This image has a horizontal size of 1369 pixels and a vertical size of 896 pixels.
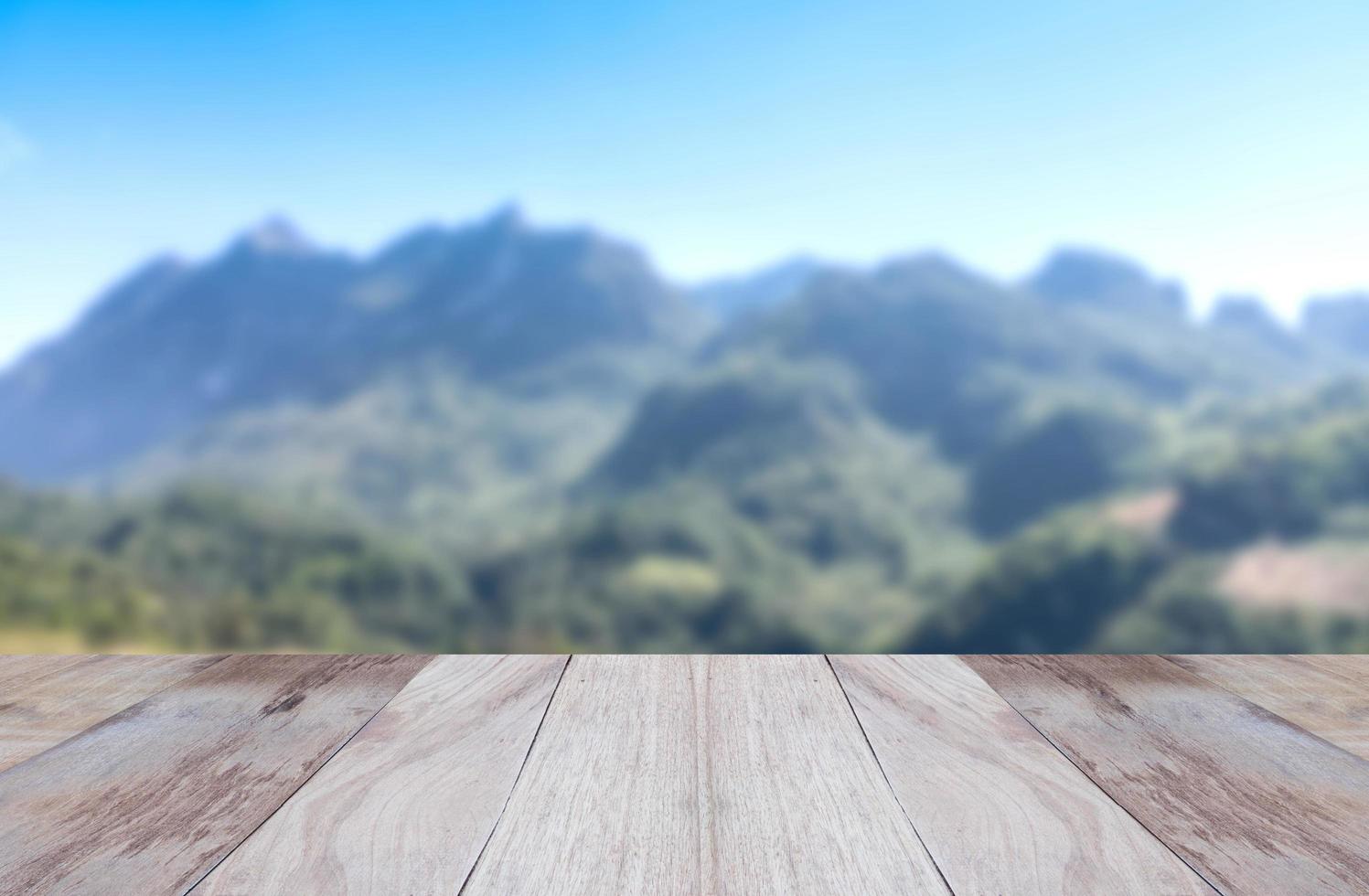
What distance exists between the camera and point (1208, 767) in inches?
29.2

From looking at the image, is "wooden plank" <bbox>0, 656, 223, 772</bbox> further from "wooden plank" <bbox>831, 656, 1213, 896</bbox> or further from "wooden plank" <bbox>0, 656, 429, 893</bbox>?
"wooden plank" <bbox>831, 656, 1213, 896</bbox>

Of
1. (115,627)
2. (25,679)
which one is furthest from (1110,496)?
(115,627)

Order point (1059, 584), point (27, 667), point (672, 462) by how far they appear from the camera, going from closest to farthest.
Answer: point (27, 667)
point (1059, 584)
point (672, 462)

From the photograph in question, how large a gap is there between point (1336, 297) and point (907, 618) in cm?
261

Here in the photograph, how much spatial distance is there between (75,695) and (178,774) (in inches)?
12.3

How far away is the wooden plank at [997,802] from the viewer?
1.87ft

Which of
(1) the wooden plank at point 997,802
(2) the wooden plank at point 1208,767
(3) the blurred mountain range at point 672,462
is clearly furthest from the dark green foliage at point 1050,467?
(1) the wooden plank at point 997,802

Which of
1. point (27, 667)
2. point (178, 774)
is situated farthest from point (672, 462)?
point (178, 774)

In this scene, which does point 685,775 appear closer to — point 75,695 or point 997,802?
point 997,802

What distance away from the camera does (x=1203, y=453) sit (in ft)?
16.8

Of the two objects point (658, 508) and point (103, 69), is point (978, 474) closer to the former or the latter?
point (658, 508)

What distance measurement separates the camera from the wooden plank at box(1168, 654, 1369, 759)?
0.85 m

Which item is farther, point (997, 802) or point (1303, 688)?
point (1303, 688)

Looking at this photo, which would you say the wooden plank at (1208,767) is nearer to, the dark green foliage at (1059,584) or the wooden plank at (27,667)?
the wooden plank at (27,667)
